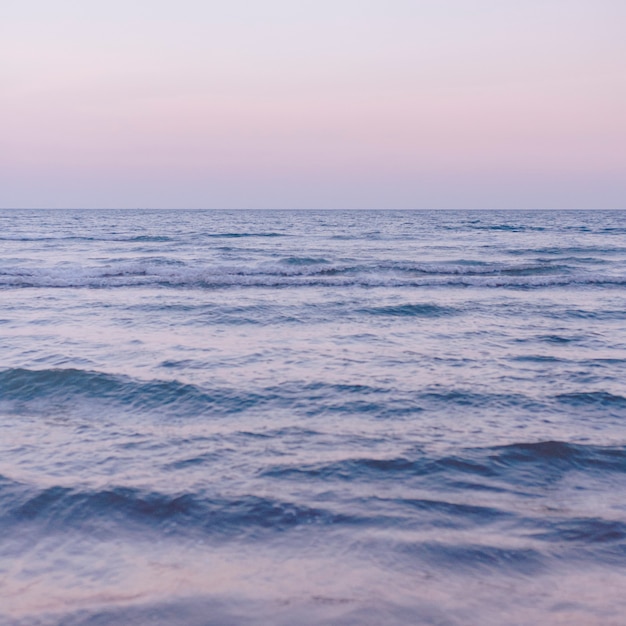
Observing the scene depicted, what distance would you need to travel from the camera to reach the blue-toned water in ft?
10.9

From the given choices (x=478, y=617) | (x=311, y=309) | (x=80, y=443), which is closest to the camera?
(x=478, y=617)

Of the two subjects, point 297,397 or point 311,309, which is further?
point 311,309

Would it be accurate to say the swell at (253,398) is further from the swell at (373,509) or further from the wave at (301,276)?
the wave at (301,276)

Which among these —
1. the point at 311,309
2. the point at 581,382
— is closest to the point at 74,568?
the point at 581,382

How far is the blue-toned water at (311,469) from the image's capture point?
331 cm

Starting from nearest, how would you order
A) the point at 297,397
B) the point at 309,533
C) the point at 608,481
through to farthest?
the point at 309,533
the point at 608,481
the point at 297,397

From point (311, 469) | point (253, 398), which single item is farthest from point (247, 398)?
point (311, 469)

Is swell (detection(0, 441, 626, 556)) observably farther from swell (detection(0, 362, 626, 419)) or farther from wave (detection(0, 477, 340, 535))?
swell (detection(0, 362, 626, 419))

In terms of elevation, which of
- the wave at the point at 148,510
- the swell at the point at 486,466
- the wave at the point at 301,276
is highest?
the wave at the point at 301,276

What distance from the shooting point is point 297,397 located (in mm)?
6797

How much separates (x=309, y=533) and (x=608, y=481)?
2469mm

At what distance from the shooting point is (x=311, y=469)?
4926mm

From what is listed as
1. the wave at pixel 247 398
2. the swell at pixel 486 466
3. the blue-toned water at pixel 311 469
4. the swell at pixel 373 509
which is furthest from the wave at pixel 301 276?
the swell at pixel 373 509

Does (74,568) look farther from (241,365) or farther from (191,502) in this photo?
(241,365)
